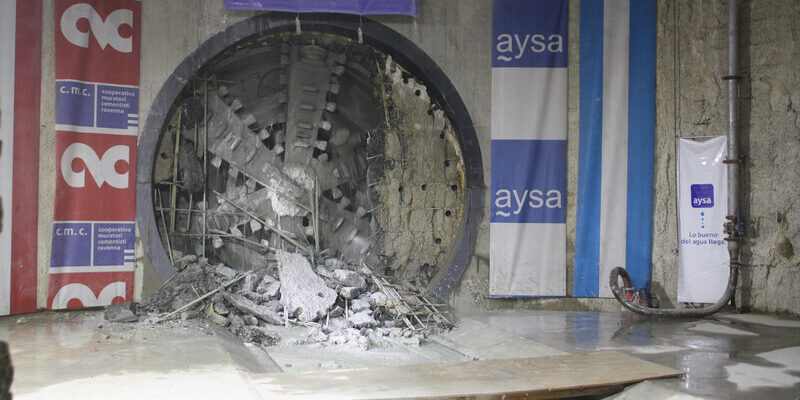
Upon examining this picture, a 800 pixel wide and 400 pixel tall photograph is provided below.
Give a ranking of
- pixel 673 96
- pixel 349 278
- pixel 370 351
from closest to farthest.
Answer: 1. pixel 370 351
2. pixel 349 278
3. pixel 673 96

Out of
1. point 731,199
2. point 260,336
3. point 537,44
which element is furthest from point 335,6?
point 731,199

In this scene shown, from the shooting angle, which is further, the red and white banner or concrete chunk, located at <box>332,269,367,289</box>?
concrete chunk, located at <box>332,269,367,289</box>

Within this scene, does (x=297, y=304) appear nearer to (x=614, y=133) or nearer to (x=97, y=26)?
(x=97, y=26)

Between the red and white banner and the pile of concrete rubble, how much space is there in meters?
0.74

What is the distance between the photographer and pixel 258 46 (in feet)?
19.6

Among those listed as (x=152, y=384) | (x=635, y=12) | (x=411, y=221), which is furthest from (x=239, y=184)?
(x=635, y=12)

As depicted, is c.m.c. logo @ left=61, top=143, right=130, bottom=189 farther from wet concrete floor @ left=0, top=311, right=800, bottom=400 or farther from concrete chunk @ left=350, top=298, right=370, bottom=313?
concrete chunk @ left=350, top=298, right=370, bottom=313

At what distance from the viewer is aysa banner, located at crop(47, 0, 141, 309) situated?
5.07 m

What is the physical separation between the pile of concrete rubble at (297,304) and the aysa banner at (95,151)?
40 centimetres

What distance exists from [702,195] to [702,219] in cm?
22

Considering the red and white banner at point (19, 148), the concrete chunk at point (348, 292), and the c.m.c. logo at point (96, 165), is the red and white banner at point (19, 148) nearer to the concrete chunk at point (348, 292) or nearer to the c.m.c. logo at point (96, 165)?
the c.m.c. logo at point (96, 165)

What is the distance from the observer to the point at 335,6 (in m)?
5.55

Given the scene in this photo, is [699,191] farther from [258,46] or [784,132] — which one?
[258,46]

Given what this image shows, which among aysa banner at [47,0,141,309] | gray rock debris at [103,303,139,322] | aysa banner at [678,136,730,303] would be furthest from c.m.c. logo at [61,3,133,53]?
aysa banner at [678,136,730,303]
